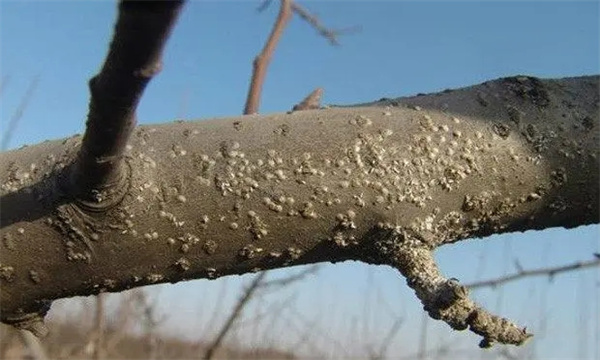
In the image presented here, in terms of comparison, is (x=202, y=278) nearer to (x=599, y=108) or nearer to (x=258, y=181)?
(x=258, y=181)

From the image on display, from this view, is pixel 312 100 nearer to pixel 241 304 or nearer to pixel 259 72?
pixel 259 72

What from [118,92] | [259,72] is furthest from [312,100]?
[118,92]

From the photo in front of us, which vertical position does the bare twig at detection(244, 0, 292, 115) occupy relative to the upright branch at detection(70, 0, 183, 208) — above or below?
above

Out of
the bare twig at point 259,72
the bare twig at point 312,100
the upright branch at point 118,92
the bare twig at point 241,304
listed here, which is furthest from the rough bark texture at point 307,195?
the bare twig at point 241,304

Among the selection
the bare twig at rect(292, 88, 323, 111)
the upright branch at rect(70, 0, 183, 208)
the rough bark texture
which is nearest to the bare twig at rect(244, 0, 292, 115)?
the bare twig at rect(292, 88, 323, 111)

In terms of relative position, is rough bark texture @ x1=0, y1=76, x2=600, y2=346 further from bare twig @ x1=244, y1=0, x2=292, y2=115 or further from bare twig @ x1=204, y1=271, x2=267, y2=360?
bare twig @ x1=204, y1=271, x2=267, y2=360

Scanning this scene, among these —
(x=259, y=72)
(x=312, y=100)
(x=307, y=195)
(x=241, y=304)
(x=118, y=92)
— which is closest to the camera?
Answer: (x=118, y=92)
